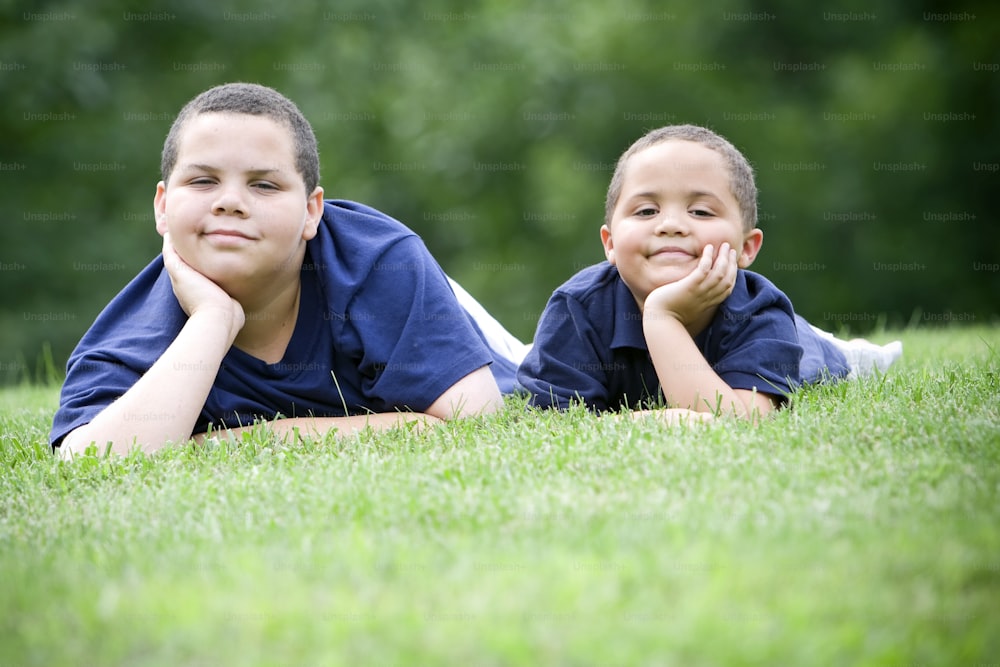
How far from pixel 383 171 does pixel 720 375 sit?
16.5 metres

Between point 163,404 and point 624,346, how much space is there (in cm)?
178

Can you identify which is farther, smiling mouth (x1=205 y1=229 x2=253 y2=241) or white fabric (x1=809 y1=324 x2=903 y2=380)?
white fabric (x1=809 y1=324 x2=903 y2=380)

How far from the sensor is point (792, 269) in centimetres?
1638

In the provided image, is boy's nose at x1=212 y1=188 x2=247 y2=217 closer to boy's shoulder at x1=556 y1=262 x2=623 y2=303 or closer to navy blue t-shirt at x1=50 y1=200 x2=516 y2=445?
navy blue t-shirt at x1=50 y1=200 x2=516 y2=445

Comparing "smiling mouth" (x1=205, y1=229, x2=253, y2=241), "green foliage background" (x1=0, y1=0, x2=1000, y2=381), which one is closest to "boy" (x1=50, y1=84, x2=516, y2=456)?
"smiling mouth" (x1=205, y1=229, x2=253, y2=241)

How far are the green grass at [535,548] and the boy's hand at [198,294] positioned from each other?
68cm

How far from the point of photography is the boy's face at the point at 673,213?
13.8 ft


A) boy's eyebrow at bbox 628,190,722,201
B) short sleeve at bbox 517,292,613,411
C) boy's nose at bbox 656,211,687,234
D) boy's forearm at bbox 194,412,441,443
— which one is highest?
boy's eyebrow at bbox 628,190,722,201

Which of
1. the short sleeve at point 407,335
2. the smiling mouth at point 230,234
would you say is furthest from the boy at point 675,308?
the smiling mouth at point 230,234

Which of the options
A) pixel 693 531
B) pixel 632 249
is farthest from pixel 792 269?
pixel 693 531

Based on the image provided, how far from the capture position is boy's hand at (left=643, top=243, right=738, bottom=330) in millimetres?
4105

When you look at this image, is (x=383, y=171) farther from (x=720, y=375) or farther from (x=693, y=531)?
(x=693, y=531)

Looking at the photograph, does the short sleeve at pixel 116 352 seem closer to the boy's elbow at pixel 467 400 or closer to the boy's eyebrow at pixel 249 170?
the boy's eyebrow at pixel 249 170

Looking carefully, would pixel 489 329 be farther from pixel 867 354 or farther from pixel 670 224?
pixel 867 354
